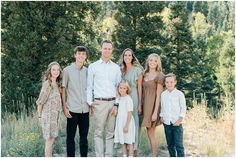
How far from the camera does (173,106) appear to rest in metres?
5.84

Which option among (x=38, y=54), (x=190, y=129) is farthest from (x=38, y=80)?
(x=190, y=129)

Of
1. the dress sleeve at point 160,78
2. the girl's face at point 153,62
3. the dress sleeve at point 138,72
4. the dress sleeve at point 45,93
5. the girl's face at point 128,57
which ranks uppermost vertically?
the girl's face at point 128,57

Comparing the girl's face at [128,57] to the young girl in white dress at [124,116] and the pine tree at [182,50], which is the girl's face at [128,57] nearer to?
the young girl in white dress at [124,116]

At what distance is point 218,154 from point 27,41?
8.38 m

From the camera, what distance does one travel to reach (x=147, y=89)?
239 inches

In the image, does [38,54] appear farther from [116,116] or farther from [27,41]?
[116,116]

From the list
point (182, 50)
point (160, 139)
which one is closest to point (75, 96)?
point (160, 139)

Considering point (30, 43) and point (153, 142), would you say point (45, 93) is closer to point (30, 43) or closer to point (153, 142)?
point (153, 142)

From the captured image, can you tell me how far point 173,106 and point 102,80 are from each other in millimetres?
1066

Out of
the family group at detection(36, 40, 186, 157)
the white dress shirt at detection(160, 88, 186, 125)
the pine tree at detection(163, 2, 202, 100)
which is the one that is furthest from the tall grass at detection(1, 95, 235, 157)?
the pine tree at detection(163, 2, 202, 100)

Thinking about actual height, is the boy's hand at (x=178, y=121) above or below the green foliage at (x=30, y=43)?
below

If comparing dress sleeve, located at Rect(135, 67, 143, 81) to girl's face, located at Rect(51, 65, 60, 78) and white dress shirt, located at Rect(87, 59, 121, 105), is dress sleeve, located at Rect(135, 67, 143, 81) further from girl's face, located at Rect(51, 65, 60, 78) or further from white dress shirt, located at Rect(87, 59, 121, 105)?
girl's face, located at Rect(51, 65, 60, 78)

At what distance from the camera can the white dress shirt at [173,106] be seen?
581 centimetres

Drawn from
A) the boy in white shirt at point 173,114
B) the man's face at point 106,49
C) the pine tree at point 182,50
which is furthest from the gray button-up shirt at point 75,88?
the pine tree at point 182,50
